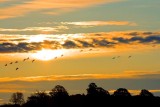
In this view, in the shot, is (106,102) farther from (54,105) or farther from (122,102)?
(54,105)

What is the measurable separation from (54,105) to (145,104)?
31379 millimetres

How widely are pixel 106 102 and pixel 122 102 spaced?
5.54 m

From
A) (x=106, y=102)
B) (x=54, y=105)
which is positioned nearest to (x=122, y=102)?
(x=106, y=102)

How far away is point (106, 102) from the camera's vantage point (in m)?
200

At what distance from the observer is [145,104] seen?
199 m

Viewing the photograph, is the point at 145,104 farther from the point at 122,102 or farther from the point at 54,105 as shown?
the point at 54,105

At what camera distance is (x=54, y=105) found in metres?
200

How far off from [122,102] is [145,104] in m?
7.93

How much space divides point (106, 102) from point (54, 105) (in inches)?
708

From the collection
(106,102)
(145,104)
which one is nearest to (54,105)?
(106,102)

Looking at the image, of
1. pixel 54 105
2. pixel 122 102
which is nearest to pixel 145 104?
pixel 122 102

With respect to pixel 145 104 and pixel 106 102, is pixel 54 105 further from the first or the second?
pixel 145 104

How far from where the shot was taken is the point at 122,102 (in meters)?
200
